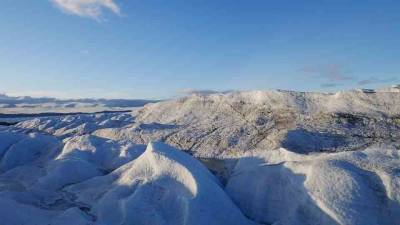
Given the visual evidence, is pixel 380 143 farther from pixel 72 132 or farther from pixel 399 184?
pixel 72 132

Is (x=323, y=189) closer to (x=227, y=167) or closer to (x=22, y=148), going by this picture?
(x=227, y=167)

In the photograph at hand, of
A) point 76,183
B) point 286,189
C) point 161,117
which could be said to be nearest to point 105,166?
point 76,183

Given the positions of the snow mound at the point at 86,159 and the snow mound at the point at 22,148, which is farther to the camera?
the snow mound at the point at 22,148

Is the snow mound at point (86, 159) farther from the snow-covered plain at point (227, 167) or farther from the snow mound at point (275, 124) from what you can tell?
the snow mound at point (275, 124)

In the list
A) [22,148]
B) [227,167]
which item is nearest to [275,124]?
[227,167]

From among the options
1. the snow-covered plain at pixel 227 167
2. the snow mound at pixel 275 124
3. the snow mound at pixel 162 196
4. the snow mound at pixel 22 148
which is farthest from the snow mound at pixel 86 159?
the snow mound at pixel 275 124

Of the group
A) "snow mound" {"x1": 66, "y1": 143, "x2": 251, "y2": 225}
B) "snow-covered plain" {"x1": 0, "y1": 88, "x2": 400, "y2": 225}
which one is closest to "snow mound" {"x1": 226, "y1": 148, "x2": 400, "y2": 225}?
"snow-covered plain" {"x1": 0, "y1": 88, "x2": 400, "y2": 225}

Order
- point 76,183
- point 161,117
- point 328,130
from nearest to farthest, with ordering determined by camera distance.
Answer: point 76,183
point 328,130
point 161,117
